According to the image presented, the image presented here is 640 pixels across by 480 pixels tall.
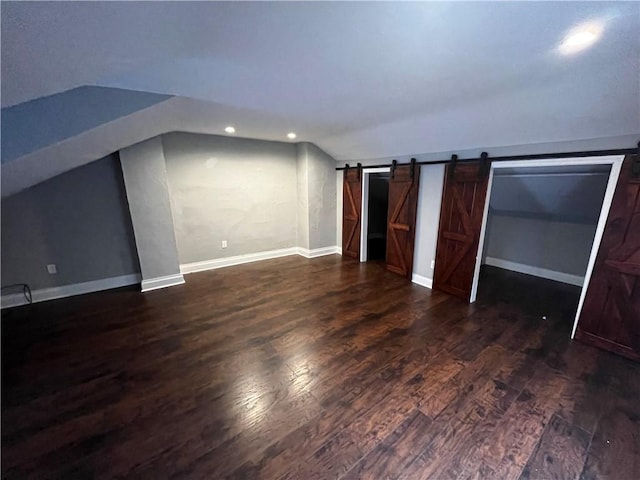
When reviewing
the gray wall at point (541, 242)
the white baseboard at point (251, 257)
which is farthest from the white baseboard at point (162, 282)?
the gray wall at point (541, 242)

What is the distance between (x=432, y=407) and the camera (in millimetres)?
1931

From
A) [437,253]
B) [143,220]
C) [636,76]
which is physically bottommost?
[437,253]

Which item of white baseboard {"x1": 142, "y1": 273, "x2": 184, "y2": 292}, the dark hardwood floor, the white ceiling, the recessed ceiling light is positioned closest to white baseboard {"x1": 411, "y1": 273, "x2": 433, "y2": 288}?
the dark hardwood floor

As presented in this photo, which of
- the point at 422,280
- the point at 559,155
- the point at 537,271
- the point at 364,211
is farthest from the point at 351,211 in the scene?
the point at 537,271

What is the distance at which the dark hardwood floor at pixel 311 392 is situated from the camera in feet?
5.14

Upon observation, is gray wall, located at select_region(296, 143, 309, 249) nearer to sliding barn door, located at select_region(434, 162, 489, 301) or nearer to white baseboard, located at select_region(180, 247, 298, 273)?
white baseboard, located at select_region(180, 247, 298, 273)

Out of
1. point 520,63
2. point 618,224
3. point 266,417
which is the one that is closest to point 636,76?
point 520,63

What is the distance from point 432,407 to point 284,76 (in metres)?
2.71

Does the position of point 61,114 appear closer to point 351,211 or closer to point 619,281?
point 351,211

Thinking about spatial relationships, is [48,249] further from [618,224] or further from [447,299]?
[618,224]

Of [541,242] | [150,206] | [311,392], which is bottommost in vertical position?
[311,392]

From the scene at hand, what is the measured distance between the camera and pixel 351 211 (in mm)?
5523

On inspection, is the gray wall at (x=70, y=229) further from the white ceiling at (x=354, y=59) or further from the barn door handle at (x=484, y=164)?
the barn door handle at (x=484, y=164)

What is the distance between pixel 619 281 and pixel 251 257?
5136mm
